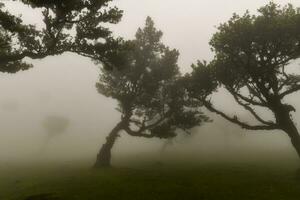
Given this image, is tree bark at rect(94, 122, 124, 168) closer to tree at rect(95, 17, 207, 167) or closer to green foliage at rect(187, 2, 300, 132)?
tree at rect(95, 17, 207, 167)

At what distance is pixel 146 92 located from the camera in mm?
51844

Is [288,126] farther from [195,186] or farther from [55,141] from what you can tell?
[55,141]

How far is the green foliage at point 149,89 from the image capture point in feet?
167

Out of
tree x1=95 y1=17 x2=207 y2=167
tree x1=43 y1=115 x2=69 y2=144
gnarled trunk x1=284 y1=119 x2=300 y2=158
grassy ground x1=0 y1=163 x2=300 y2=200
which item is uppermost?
tree x1=43 y1=115 x2=69 y2=144

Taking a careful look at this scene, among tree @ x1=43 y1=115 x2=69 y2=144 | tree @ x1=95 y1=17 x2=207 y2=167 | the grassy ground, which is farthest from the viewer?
tree @ x1=43 y1=115 x2=69 y2=144

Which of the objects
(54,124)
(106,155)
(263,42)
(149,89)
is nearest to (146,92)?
(149,89)

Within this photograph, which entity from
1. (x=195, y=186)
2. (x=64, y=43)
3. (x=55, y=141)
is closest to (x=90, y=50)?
(x=64, y=43)

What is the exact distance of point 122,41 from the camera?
33844 millimetres

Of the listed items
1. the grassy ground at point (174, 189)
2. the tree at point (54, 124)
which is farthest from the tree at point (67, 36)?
the tree at point (54, 124)

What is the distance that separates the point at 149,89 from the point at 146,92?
752 mm

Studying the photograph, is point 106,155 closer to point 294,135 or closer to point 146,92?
point 146,92

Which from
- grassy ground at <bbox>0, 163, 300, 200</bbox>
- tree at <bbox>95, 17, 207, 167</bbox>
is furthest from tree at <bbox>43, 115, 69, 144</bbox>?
grassy ground at <bbox>0, 163, 300, 200</bbox>

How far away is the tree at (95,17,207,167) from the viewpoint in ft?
167

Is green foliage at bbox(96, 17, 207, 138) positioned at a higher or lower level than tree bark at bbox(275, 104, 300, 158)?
higher
